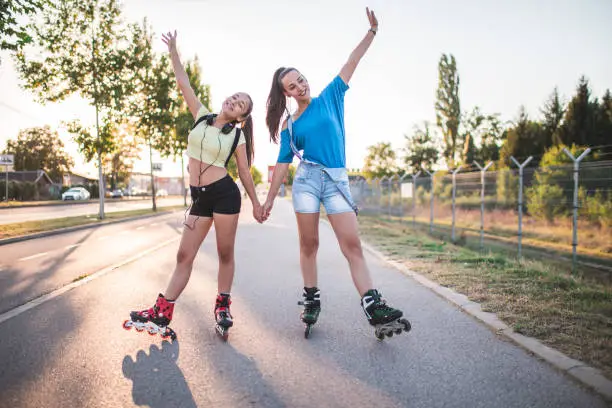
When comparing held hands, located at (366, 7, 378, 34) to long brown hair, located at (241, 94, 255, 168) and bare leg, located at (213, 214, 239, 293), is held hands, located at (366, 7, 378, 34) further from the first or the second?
bare leg, located at (213, 214, 239, 293)

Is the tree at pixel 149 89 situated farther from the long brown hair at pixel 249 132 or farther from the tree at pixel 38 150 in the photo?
the tree at pixel 38 150

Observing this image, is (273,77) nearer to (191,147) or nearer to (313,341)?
(191,147)

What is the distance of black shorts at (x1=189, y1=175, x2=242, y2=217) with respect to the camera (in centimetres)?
349

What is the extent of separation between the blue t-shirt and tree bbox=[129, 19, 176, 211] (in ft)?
58.1

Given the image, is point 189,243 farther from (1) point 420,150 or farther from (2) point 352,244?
(1) point 420,150

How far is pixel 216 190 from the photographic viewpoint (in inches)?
137

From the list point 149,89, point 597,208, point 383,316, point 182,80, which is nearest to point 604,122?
point 597,208

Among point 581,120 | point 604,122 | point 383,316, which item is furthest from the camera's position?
point 604,122

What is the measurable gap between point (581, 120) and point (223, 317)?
32.0 meters

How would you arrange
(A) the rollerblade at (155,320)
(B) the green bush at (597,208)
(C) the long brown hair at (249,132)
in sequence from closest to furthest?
(A) the rollerblade at (155,320)
(C) the long brown hair at (249,132)
(B) the green bush at (597,208)

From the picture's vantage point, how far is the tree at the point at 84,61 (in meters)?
17.7

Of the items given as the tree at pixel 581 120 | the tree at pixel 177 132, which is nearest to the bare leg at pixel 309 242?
the tree at pixel 177 132

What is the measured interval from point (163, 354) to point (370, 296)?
4.81 ft

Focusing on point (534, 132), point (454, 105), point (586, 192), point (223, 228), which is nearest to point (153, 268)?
point (223, 228)
